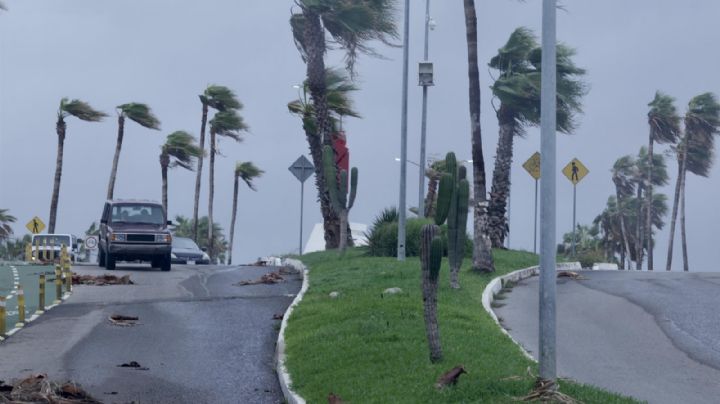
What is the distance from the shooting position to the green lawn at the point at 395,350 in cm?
1181

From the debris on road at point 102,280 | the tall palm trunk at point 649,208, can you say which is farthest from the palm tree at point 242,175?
the debris on road at point 102,280

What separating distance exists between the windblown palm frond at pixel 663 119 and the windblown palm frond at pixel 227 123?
23.0 m

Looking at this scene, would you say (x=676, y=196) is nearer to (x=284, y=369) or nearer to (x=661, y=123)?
(x=661, y=123)

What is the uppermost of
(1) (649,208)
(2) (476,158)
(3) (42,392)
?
(1) (649,208)

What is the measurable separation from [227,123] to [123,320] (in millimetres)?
48885

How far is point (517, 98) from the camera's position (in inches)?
1572

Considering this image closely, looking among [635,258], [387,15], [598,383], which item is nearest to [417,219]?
[387,15]

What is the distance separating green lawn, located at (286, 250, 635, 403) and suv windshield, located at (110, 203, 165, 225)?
43.6 feet

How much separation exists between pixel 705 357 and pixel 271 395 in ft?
21.4

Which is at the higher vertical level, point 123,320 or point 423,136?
point 423,136

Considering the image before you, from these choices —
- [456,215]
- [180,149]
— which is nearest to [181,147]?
[180,149]

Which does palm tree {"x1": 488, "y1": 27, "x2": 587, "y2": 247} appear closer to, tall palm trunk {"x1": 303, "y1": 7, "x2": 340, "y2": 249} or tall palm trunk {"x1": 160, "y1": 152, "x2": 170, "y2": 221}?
tall palm trunk {"x1": 303, "y1": 7, "x2": 340, "y2": 249}

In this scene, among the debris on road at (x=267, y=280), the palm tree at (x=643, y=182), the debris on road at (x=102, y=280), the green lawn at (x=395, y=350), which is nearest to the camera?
the green lawn at (x=395, y=350)

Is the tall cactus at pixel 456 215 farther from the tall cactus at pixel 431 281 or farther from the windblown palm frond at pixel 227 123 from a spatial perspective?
the windblown palm frond at pixel 227 123
